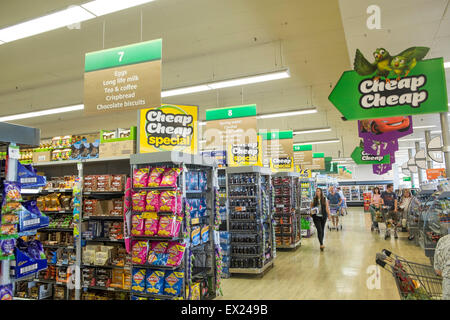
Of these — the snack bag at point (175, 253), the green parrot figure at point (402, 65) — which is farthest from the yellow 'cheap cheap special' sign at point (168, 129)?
the green parrot figure at point (402, 65)

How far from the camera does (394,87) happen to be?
4.02 metres

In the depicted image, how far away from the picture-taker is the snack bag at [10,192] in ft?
7.26

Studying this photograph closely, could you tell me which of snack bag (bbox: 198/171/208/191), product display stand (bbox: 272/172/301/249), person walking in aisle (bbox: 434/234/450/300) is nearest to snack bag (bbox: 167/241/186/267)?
snack bag (bbox: 198/171/208/191)

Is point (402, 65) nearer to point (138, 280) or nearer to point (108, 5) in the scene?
point (108, 5)

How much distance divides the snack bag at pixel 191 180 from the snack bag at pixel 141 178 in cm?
58

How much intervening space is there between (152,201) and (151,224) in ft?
0.98

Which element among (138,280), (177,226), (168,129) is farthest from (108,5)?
(138,280)

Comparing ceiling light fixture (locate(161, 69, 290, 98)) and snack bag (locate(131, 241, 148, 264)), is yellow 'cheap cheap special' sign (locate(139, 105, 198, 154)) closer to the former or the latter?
snack bag (locate(131, 241, 148, 264))

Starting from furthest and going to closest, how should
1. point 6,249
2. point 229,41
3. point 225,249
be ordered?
point 229,41, point 225,249, point 6,249

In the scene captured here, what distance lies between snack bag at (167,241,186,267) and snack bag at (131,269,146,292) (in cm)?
45

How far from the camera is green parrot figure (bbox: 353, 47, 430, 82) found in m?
3.98

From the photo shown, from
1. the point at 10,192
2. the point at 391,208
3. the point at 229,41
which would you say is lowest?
the point at 391,208
